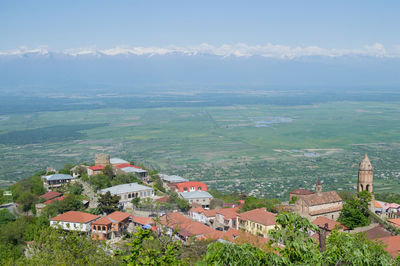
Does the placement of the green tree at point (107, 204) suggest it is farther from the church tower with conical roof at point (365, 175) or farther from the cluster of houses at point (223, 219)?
the church tower with conical roof at point (365, 175)

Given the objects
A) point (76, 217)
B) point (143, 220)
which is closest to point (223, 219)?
point (143, 220)

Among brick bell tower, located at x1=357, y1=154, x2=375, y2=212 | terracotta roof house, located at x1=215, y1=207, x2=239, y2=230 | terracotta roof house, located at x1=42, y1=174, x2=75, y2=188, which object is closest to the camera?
terracotta roof house, located at x1=215, y1=207, x2=239, y2=230

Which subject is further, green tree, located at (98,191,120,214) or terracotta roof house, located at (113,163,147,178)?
terracotta roof house, located at (113,163,147,178)

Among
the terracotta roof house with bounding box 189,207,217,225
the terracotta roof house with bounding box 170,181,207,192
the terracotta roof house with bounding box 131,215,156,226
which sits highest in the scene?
the terracotta roof house with bounding box 131,215,156,226

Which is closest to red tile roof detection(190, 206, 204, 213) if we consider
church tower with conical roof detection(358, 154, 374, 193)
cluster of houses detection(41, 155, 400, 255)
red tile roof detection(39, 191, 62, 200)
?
cluster of houses detection(41, 155, 400, 255)

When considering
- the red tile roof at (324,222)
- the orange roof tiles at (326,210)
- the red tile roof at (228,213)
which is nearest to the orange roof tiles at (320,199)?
the orange roof tiles at (326,210)

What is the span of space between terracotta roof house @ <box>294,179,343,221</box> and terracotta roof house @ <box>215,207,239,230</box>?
544 centimetres

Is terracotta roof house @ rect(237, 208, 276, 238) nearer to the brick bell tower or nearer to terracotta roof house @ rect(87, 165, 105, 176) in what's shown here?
the brick bell tower

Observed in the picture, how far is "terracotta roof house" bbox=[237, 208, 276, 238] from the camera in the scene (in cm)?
3397

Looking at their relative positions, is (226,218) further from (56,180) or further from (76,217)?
(56,180)

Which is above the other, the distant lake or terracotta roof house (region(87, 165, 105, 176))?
terracotta roof house (region(87, 165, 105, 176))

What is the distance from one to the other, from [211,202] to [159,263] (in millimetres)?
35014

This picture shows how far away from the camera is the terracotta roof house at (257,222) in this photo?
33969 mm

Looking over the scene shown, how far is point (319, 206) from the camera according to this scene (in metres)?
37.9
